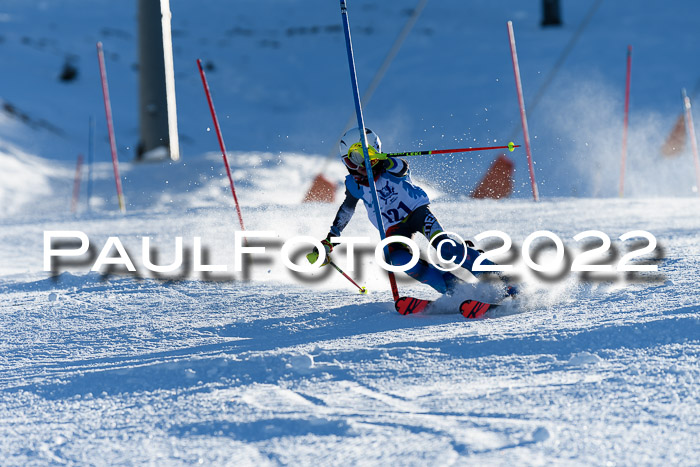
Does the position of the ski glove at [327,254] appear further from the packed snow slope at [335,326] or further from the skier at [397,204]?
the packed snow slope at [335,326]

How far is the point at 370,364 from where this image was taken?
3.09 m

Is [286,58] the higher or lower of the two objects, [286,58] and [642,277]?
the higher

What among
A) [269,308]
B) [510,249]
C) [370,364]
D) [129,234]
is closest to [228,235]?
[129,234]

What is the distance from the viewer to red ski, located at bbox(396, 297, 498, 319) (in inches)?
158

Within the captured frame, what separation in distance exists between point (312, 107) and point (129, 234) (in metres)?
8.94

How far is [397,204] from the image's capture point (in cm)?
463

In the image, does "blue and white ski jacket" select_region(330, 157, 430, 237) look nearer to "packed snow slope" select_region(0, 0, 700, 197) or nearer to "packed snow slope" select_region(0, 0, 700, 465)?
"packed snow slope" select_region(0, 0, 700, 465)

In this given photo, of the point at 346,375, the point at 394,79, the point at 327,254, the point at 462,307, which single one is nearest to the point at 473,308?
the point at 462,307

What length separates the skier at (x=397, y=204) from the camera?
448 cm

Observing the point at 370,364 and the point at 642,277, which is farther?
the point at 642,277

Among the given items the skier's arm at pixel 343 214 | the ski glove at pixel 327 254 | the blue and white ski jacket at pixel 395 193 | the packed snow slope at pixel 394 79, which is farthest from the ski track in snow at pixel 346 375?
the packed snow slope at pixel 394 79

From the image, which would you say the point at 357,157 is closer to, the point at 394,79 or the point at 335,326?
the point at 335,326

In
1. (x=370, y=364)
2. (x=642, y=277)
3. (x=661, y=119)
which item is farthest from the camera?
(x=661, y=119)

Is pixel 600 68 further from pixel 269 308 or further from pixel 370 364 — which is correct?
pixel 370 364
